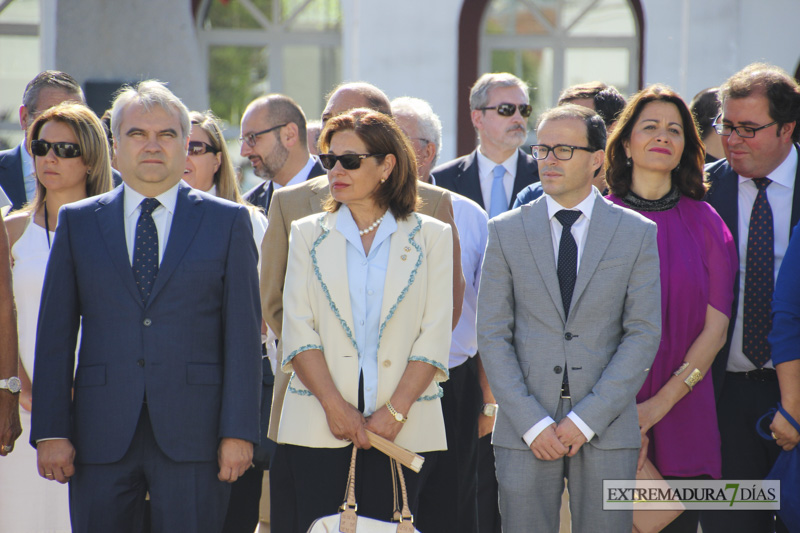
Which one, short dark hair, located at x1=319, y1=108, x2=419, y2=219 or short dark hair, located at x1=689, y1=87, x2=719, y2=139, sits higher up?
short dark hair, located at x1=689, y1=87, x2=719, y2=139

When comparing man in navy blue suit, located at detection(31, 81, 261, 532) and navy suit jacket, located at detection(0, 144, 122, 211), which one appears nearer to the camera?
man in navy blue suit, located at detection(31, 81, 261, 532)

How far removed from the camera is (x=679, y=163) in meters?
4.23

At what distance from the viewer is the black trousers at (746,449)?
4.13m

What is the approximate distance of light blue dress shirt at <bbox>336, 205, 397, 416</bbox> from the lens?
3.47 m

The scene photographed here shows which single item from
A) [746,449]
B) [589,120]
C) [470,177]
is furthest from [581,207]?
[470,177]

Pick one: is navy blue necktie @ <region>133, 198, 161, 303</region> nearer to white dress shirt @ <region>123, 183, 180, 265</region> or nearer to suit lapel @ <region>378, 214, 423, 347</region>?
white dress shirt @ <region>123, 183, 180, 265</region>

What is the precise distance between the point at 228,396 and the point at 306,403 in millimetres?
288

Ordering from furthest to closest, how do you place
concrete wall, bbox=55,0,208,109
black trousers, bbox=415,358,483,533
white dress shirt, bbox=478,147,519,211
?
concrete wall, bbox=55,0,208,109, white dress shirt, bbox=478,147,519,211, black trousers, bbox=415,358,483,533

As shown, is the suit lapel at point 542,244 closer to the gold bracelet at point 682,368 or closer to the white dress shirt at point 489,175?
the gold bracelet at point 682,368

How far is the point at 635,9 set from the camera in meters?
10.8

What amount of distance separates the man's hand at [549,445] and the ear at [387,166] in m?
1.16

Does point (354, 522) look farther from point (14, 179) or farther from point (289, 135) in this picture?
point (14, 179)

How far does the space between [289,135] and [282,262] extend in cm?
160

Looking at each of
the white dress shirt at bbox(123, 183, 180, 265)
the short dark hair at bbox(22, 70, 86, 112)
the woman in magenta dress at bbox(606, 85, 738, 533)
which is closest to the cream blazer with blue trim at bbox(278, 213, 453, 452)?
the white dress shirt at bbox(123, 183, 180, 265)
